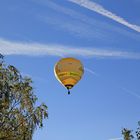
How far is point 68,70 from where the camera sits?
33812 millimetres

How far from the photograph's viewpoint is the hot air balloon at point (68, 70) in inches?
1321

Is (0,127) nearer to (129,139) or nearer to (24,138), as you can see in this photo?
(24,138)

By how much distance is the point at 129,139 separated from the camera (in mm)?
67750

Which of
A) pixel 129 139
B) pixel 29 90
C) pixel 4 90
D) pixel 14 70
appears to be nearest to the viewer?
pixel 4 90

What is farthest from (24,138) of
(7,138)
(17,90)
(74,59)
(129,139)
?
(129,139)

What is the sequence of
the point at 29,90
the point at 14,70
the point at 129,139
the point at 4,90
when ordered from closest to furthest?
the point at 4,90 → the point at 14,70 → the point at 29,90 → the point at 129,139

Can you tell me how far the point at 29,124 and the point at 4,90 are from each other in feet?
13.9

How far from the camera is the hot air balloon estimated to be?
33562mm

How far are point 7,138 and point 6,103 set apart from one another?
3089mm

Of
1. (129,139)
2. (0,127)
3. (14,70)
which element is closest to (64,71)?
(14,70)

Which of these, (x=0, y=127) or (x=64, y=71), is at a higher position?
(x=64, y=71)

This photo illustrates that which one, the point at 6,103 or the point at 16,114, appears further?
the point at 16,114

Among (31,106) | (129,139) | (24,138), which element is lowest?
(24,138)

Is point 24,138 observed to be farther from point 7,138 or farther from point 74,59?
point 74,59
